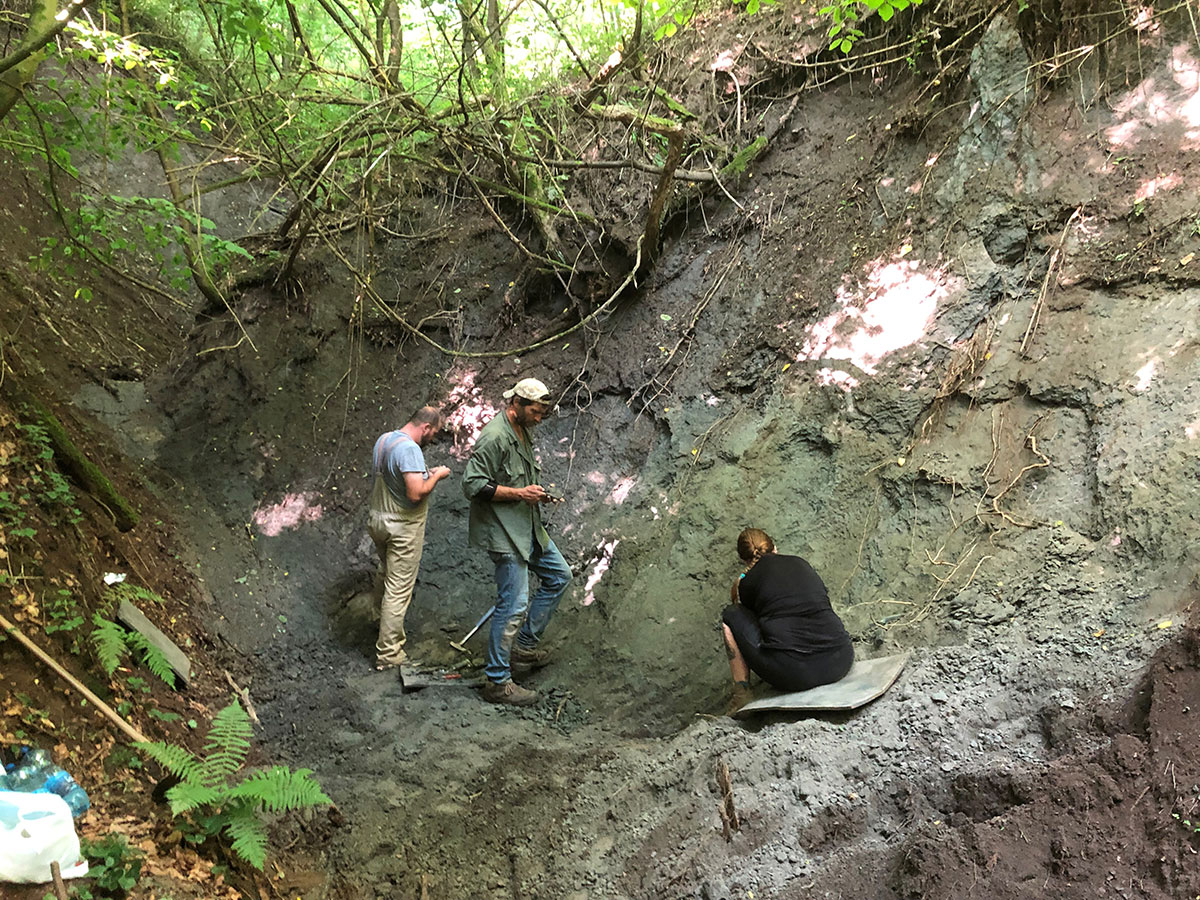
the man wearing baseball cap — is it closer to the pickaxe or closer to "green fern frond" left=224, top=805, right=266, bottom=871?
the pickaxe

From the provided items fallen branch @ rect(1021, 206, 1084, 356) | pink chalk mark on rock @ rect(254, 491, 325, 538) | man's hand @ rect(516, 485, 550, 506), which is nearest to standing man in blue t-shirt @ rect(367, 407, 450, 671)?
man's hand @ rect(516, 485, 550, 506)

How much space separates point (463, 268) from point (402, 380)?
1.42 m

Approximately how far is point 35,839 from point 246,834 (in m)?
0.68

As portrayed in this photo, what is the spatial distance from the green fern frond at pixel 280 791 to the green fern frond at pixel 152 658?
3.37 feet

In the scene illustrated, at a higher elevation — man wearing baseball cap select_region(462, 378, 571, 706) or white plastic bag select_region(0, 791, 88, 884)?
man wearing baseball cap select_region(462, 378, 571, 706)

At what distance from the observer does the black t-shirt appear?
3.65m

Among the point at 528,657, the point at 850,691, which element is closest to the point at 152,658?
the point at 528,657

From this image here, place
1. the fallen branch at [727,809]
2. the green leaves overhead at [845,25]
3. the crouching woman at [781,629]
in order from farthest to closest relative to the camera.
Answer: the green leaves overhead at [845,25] < the crouching woman at [781,629] < the fallen branch at [727,809]

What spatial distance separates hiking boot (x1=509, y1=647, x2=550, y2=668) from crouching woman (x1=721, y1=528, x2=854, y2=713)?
154 centimetres

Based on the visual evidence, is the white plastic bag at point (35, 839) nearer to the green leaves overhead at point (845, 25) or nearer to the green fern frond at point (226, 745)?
the green fern frond at point (226, 745)

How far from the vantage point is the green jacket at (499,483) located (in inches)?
176

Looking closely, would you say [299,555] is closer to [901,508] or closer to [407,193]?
[407,193]

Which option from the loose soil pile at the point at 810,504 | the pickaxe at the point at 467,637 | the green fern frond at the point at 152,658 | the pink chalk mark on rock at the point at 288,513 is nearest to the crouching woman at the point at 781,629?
the loose soil pile at the point at 810,504

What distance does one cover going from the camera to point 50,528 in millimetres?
3807
